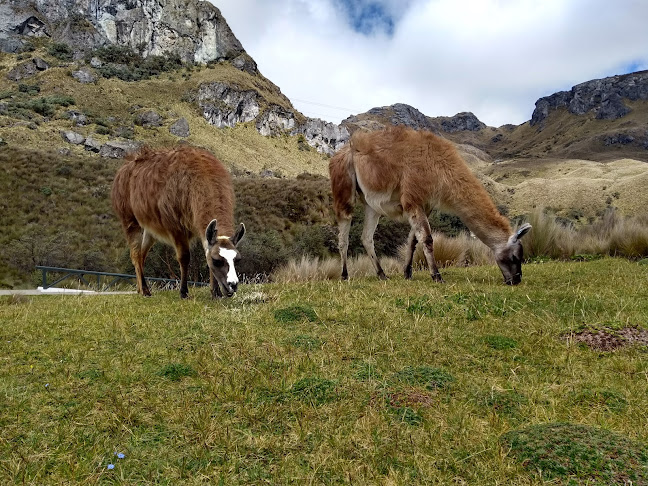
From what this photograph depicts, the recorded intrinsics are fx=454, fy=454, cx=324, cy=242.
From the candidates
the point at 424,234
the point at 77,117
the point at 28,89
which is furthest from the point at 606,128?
the point at 424,234

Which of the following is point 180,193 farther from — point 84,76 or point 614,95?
point 614,95

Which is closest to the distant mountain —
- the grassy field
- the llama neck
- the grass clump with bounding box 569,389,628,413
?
the llama neck

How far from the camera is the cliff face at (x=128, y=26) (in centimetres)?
10081

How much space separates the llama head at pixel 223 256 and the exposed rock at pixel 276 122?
4086 inches

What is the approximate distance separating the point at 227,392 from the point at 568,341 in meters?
3.11

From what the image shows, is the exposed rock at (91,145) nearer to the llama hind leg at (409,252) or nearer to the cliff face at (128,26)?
the cliff face at (128,26)

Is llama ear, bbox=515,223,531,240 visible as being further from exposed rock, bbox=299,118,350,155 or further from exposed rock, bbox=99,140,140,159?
exposed rock, bbox=299,118,350,155

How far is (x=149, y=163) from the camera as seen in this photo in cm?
842

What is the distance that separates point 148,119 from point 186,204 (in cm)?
7988

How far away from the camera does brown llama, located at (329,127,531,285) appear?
8.23m

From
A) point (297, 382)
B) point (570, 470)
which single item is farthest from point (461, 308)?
point (570, 470)

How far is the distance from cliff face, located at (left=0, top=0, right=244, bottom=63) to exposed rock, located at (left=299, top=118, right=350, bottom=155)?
31940 millimetres

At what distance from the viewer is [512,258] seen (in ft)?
26.1

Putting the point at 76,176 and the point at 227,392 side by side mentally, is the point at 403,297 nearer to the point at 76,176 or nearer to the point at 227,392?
the point at 227,392
